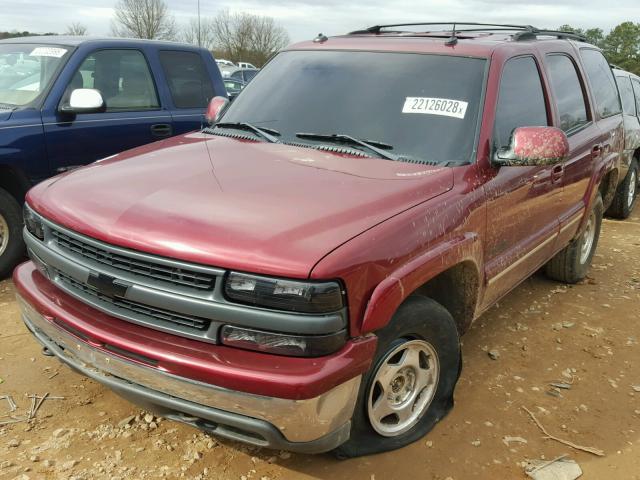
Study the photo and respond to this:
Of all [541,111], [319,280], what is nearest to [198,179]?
[319,280]

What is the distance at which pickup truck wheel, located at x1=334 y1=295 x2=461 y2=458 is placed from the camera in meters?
2.43

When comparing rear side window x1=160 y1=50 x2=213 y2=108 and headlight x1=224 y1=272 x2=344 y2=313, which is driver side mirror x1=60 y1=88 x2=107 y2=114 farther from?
headlight x1=224 y1=272 x2=344 y2=313

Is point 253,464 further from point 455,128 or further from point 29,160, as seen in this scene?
point 29,160

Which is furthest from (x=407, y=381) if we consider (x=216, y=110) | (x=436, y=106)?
(x=216, y=110)

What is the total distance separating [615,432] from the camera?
299 cm

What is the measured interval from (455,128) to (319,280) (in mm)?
1400

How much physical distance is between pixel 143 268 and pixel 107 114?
10.8ft

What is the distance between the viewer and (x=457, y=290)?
2.94 metres

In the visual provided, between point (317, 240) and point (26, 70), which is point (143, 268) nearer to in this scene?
point (317, 240)

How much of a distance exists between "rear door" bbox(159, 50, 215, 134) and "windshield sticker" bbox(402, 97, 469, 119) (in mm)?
3021

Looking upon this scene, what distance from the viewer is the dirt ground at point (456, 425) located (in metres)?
2.59

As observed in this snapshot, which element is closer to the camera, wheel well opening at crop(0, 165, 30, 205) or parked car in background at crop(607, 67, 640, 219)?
wheel well opening at crop(0, 165, 30, 205)

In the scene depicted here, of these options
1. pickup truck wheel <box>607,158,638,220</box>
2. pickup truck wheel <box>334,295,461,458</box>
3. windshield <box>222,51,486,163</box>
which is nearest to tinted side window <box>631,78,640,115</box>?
pickup truck wheel <box>607,158,638,220</box>

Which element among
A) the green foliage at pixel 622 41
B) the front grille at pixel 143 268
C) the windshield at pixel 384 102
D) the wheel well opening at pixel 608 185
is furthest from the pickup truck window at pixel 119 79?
the green foliage at pixel 622 41
